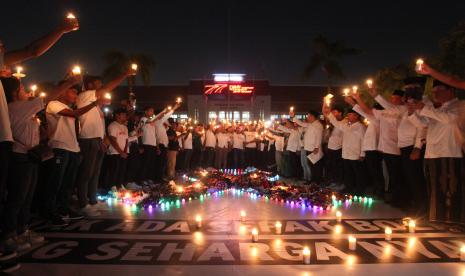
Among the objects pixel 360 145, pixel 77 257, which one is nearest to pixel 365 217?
pixel 360 145

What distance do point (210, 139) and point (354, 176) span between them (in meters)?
8.96

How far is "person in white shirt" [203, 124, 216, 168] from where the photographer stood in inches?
726

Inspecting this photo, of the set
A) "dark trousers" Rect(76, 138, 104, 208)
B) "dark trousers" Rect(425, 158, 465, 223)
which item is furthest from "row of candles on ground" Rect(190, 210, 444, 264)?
"dark trousers" Rect(76, 138, 104, 208)

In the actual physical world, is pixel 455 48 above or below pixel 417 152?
above

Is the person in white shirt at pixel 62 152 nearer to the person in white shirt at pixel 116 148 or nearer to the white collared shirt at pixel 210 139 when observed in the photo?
the person in white shirt at pixel 116 148

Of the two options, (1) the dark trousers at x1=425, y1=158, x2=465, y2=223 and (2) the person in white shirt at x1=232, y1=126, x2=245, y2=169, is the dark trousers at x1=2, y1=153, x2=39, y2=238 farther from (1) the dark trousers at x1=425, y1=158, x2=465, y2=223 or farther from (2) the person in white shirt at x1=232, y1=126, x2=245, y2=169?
(2) the person in white shirt at x1=232, y1=126, x2=245, y2=169

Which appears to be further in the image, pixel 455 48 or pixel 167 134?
pixel 455 48

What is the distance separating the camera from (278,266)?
4402 mm

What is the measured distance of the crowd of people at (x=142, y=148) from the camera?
497 centimetres

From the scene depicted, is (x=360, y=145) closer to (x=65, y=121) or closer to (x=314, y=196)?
(x=314, y=196)

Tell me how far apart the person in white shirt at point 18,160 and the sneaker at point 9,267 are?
1.94 feet

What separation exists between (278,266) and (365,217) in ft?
10.6

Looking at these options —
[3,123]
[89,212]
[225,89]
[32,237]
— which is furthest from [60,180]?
[225,89]

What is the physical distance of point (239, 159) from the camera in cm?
2034
